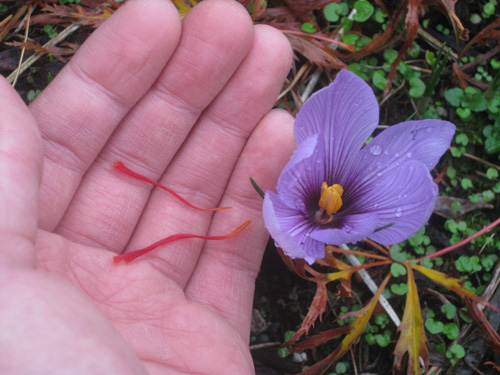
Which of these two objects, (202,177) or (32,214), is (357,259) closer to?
(202,177)

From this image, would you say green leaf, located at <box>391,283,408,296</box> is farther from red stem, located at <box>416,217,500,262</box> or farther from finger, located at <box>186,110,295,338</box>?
finger, located at <box>186,110,295,338</box>

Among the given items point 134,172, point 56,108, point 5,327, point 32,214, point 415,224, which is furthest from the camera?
point 134,172

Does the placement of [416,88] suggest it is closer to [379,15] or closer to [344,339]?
[379,15]

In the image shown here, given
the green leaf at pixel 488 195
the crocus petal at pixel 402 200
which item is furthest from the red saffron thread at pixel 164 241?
the green leaf at pixel 488 195

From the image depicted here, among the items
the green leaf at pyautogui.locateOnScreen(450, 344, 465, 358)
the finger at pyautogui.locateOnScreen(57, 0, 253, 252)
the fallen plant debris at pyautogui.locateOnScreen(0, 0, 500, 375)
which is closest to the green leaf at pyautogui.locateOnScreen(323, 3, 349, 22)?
the fallen plant debris at pyautogui.locateOnScreen(0, 0, 500, 375)

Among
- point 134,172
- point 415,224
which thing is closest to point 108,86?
point 134,172
